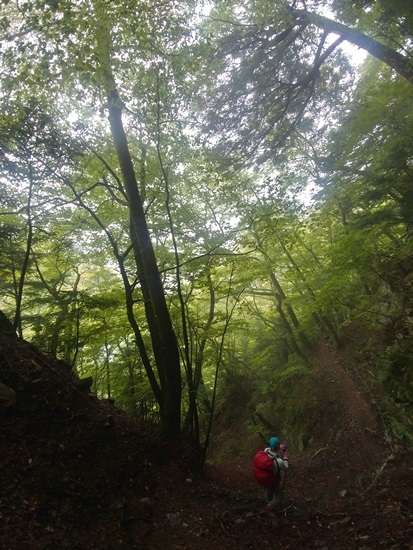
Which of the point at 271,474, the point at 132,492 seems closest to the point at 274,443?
the point at 271,474

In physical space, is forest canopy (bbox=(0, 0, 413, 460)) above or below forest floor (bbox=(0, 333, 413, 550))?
above

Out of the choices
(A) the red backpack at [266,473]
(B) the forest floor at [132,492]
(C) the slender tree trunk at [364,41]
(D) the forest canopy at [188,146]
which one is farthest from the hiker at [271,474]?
(C) the slender tree trunk at [364,41]

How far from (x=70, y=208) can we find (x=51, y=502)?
911 centimetres

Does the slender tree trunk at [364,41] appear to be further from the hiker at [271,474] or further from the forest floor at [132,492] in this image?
the forest floor at [132,492]

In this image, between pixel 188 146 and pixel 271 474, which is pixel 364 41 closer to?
pixel 188 146

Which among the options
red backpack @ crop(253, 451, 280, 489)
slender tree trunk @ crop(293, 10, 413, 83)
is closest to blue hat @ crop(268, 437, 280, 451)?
red backpack @ crop(253, 451, 280, 489)

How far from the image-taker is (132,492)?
521cm

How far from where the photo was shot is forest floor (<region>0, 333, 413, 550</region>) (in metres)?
4.07

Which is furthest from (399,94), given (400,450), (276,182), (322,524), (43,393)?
(43,393)

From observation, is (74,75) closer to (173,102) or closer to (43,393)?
(173,102)

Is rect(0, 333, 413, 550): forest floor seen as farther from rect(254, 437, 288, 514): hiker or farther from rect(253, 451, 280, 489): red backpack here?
rect(253, 451, 280, 489): red backpack

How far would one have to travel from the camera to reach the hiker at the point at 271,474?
5.86m

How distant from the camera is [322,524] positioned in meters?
5.60

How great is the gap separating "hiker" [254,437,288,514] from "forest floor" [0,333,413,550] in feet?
0.74
